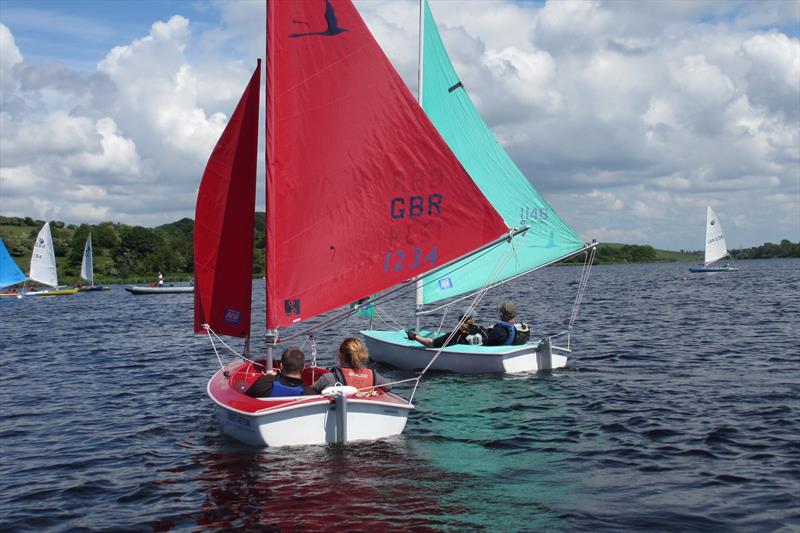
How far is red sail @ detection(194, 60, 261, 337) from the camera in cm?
1409

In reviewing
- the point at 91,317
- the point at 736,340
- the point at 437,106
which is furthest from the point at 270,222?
the point at 91,317

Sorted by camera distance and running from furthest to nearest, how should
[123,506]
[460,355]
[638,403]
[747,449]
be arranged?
[460,355] → [638,403] → [747,449] → [123,506]

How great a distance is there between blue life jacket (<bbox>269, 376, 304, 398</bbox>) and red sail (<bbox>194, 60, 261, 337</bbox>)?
251cm

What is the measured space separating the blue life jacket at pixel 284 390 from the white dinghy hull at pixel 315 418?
306mm

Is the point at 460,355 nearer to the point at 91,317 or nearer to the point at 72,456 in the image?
the point at 72,456

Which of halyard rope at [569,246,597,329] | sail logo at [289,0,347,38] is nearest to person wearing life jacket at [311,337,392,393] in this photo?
sail logo at [289,0,347,38]

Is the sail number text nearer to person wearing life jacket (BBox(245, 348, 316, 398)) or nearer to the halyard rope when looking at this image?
person wearing life jacket (BBox(245, 348, 316, 398))

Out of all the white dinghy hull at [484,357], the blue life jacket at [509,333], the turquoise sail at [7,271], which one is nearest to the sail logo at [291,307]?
the white dinghy hull at [484,357]

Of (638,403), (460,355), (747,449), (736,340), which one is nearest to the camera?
(747,449)

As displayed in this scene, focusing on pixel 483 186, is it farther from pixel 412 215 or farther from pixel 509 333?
pixel 412 215

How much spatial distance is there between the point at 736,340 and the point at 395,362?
1341 cm

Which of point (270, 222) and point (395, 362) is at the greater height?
point (270, 222)

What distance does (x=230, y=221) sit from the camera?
14297 mm

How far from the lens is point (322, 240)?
13.1m
